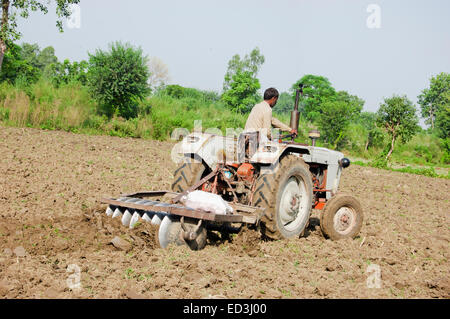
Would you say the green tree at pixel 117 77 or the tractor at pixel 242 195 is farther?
the green tree at pixel 117 77

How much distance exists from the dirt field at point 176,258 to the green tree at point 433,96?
2357 inches

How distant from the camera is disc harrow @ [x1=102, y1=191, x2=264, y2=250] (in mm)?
4391

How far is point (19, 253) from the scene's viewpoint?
4.18 metres

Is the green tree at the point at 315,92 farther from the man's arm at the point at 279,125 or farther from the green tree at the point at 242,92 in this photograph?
the man's arm at the point at 279,125

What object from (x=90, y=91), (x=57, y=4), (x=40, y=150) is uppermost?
(x=57, y=4)

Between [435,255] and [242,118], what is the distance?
1754 cm

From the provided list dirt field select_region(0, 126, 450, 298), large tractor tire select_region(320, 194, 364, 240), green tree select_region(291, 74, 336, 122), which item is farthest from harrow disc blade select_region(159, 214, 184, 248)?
green tree select_region(291, 74, 336, 122)

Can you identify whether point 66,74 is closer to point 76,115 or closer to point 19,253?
point 76,115

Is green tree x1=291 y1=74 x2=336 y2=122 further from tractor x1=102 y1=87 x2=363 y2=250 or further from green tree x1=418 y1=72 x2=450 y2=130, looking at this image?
tractor x1=102 y1=87 x2=363 y2=250

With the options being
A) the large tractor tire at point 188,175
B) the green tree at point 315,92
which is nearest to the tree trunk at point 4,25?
the large tractor tire at point 188,175

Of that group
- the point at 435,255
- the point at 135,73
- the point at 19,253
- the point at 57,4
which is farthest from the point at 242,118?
the point at 19,253

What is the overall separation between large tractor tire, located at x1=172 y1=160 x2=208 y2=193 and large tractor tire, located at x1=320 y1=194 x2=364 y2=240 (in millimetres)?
1766

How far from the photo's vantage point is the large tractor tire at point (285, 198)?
5020 millimetres

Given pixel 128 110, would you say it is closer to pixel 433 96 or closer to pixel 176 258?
pixel 176 258
